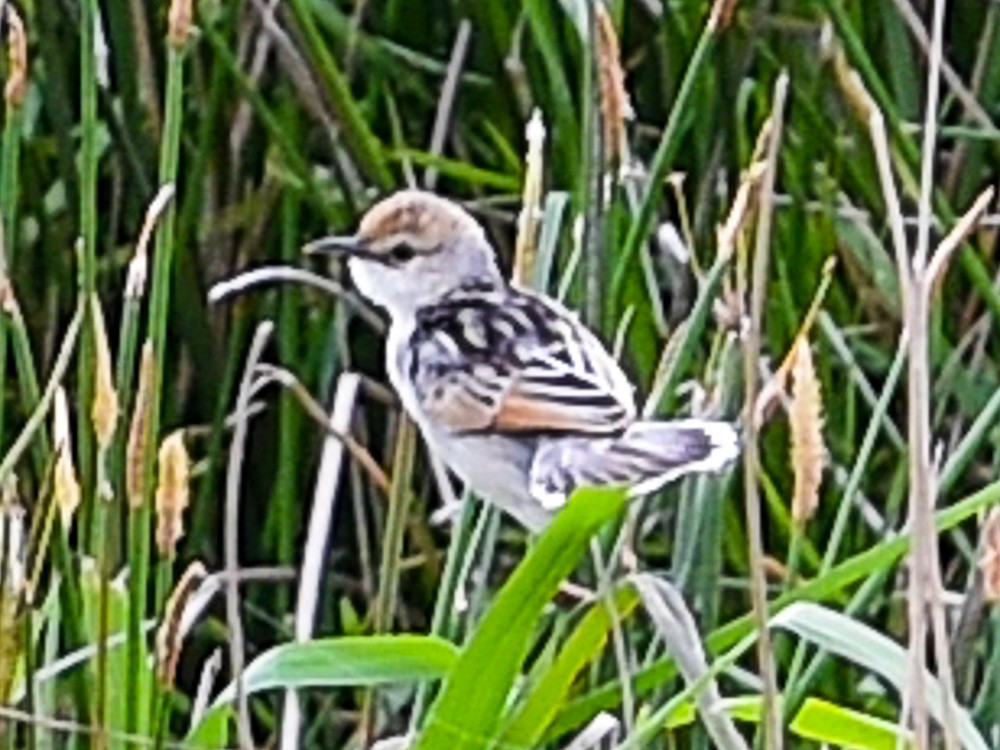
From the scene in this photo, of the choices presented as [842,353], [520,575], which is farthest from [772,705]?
[842,353]

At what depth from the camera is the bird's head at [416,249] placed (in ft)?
7.65

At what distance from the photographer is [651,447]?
71.3 inches

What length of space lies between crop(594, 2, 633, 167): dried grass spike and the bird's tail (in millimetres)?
187

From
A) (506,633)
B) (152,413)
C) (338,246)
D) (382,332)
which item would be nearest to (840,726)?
(506,633)

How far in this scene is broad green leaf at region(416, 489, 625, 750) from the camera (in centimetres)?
158

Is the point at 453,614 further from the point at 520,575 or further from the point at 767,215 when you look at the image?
the point at 767,215

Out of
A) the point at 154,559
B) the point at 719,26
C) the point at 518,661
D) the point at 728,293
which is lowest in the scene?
the point at 154,559

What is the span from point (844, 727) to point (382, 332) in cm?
125

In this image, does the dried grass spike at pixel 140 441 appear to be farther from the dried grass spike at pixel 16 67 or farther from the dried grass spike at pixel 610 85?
the dried grass spike at pixel 610 85

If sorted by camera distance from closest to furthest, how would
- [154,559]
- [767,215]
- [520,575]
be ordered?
1. [767,215]
2. [520,575]
3. [154,559]

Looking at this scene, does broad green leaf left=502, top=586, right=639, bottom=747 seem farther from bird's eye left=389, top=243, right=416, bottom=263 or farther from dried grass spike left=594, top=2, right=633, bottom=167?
bird's eye left=389, top=243, right=416, bottom=263

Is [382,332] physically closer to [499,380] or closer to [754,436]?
→ [499,380]

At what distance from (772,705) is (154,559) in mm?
1344

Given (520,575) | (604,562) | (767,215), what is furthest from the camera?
(604,562)
